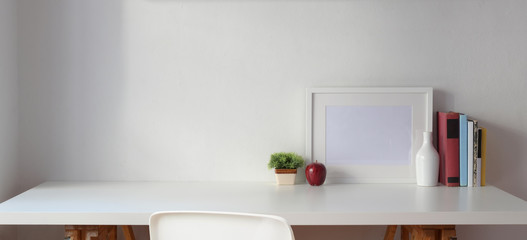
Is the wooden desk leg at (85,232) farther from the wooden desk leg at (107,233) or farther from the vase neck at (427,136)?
the vase neck at (427,136)

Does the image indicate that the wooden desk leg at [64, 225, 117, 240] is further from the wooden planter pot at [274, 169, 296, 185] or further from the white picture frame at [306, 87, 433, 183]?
the white picture frame at [306, 87, 433, 183]

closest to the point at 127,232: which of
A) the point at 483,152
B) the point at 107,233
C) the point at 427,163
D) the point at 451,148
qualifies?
the point at 107,233

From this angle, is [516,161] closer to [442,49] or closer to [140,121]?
[442,49]

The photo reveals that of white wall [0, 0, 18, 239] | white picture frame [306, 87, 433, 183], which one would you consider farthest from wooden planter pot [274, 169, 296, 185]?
white wall [0, 0, 18, 239]

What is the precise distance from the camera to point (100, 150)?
2.79m

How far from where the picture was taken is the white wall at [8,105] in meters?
2.61

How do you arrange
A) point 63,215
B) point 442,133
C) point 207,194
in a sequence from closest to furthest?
point 63,215
point 207,194
point 442,133

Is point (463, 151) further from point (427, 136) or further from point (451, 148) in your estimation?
point (427, 136)

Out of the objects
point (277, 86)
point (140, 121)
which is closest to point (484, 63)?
point (277, 86)

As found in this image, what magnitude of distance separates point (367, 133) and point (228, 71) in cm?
67

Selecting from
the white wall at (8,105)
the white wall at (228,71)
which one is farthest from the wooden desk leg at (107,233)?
the white wall at (8,105)

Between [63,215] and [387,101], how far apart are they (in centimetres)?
142

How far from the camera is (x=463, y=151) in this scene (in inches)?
102

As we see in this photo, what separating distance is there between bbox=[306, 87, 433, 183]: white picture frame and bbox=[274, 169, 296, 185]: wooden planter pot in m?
0.12
